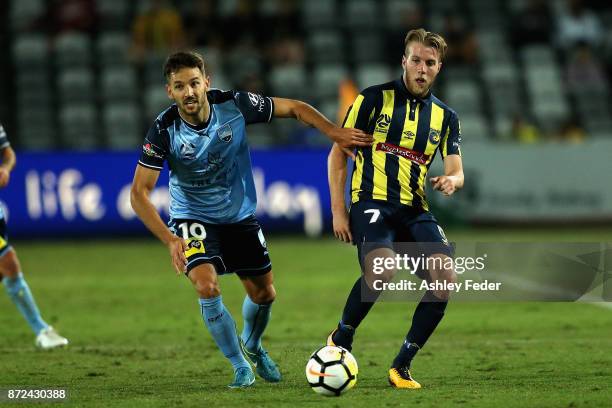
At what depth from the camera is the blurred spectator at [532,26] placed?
2052 cm

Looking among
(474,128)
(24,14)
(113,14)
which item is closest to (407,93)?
(474,128)

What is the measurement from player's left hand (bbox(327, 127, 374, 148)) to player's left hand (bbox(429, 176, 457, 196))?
596 millimetres

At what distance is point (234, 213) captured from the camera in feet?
22.9

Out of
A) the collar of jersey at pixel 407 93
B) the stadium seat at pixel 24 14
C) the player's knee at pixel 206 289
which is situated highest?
the stadium seat at pixel 24 14

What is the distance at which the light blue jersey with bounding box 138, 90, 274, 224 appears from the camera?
6773 millimetres

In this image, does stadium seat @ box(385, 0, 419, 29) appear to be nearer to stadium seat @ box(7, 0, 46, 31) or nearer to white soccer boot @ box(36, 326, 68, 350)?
stadium seat @ box(7, 0, 46, 31)

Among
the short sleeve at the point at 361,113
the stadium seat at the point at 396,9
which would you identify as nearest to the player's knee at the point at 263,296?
the short sleeve at the point at 361,113

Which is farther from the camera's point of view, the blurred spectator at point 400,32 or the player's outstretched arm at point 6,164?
the blurred spectator at point 400,32

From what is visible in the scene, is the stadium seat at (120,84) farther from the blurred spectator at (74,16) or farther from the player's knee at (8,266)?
the player's knee at (8,266)

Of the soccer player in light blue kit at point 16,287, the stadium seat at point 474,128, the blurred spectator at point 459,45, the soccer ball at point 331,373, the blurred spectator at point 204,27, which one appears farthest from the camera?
the blurred spectator at point 459,45

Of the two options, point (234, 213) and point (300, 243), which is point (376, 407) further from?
point (300, 243)

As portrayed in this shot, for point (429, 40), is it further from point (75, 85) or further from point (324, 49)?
point (324, 49)

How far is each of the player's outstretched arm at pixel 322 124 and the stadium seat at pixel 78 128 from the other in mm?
11942

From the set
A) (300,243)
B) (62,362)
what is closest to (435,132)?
(62,362)
